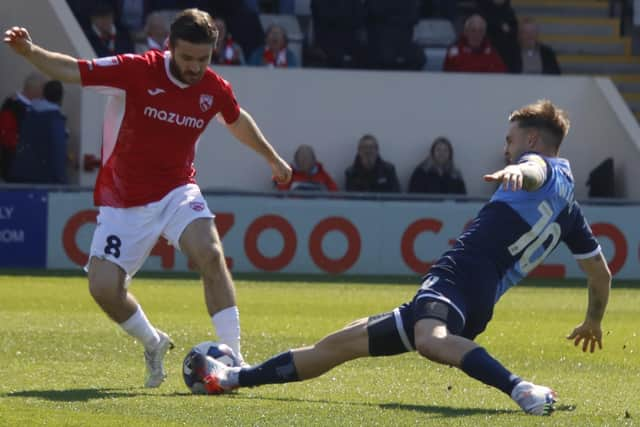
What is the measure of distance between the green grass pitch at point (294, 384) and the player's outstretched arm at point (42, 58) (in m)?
1.71

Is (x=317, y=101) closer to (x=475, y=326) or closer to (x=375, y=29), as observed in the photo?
(x=375, y=29)

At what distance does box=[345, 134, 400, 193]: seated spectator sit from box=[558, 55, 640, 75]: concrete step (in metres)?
5.14

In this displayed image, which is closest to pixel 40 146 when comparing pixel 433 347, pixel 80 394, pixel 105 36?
pixel 105 36

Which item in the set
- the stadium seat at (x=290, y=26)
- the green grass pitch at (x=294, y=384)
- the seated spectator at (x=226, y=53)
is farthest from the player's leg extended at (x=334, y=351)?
the stadium seat at (x=290, y=26)

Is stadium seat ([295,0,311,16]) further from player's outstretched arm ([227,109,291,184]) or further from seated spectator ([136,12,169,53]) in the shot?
player's outstretched arm ([227,109,291,184])

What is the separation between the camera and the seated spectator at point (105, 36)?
68.5 ft

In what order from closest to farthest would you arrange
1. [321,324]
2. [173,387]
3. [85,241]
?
[173,387]
[321,324]
[85,241]

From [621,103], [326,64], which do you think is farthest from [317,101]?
[621,103]

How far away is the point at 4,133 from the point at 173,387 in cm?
1156

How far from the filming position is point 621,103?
74.6ft

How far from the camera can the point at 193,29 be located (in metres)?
8.60

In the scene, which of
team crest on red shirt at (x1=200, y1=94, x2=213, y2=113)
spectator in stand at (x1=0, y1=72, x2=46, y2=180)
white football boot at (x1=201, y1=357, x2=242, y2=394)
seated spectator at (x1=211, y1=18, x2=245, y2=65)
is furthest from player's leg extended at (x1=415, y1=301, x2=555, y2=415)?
seated spectator at (x1=211, y1=18, x2=245, y2=65)

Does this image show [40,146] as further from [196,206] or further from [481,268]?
[481,268]

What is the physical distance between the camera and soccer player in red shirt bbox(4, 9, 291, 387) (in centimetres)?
887
